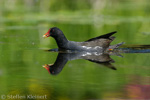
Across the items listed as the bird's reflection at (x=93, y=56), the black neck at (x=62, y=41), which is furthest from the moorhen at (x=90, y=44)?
the bird's reflection at (x=93, y=56)

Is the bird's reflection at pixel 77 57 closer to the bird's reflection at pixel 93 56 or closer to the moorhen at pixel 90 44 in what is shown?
the bird's reflection at pixel 93 56

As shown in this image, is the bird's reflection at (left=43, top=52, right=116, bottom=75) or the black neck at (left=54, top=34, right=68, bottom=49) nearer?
the bird's reflection at (left=43, top=52, right=116, bottom=75)

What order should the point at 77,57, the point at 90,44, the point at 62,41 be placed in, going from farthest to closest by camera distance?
the point at 62,41 < the point at 90,44 < the point at 77,57

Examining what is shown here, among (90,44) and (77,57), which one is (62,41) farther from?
(77,57)

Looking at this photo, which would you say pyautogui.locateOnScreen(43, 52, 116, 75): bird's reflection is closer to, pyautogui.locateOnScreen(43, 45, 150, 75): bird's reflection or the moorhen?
pyautogui.locateOnScreen(43, 45, 150, 75): bird's reflection

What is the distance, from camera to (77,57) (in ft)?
36.7

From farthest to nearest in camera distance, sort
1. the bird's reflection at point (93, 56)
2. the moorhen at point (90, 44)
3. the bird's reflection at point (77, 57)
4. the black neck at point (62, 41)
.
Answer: the black neck at point (62, 41)
the moorhen at point (90, 44)
the bird's reflection at point (93, 56)
the bird's reflection at point (77, 57)

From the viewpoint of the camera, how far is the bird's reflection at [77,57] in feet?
31.2

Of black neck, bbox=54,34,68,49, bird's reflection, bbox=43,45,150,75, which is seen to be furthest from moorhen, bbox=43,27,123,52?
bird's reflection, bbox=43,45,150,75

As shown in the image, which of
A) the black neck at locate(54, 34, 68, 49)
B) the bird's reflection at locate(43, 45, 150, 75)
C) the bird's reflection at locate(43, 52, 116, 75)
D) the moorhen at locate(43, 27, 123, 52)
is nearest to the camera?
the bird's reflection at locate(43, 52, 116, 75)

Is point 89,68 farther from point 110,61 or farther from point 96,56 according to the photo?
point 96,56

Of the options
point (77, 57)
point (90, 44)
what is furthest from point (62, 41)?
point (77, 57)

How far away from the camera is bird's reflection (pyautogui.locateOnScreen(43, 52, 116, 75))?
9523 millimetres

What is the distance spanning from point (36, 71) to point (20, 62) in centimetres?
153
